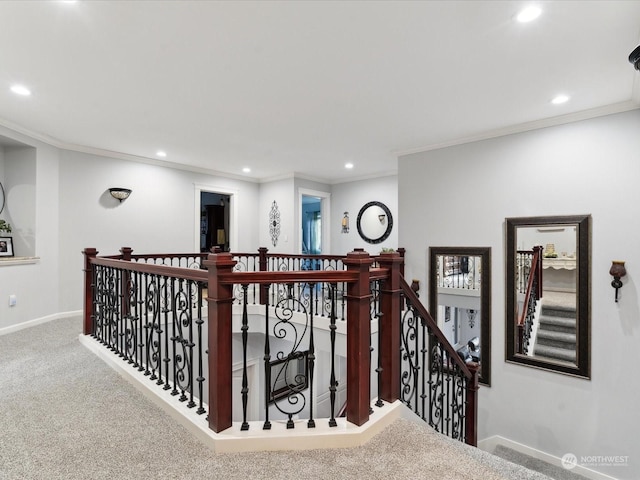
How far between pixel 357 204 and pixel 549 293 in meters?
3.86

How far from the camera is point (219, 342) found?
1670 millimetres

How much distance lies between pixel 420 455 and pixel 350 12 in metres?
2.50

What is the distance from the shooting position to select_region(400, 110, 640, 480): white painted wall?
316 centimetres

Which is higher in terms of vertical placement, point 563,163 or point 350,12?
point 350,12

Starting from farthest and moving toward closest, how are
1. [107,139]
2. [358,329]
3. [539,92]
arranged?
[107,139], [539,92], [358,329]

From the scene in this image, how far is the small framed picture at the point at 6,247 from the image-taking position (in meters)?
4.16

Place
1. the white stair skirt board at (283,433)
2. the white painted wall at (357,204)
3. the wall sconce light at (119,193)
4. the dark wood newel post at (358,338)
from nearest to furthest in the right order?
the white stair skirt board at (283,433), the dark wood newel post at (358,338), the wall sconce light at (119,193), the white painted wall at (357,204)

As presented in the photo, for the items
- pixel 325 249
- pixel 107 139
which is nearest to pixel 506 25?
pixel 107 139

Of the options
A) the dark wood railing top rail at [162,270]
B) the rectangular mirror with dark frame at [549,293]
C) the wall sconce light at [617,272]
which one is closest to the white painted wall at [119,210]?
the dark wood railing top rail at [162,270]

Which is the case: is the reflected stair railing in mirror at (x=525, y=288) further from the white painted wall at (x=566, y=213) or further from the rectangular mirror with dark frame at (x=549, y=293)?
the white painted wall at (x=566, y=213)

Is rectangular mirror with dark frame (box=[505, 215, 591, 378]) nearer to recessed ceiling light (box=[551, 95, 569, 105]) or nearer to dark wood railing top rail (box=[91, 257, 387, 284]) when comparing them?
recessed ceiling light (box=[551, 95, 569, 105])

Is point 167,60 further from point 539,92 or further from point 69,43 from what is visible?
Answer: point 539,92

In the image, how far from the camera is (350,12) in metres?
1.94

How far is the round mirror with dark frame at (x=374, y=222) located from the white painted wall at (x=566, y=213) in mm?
1840
